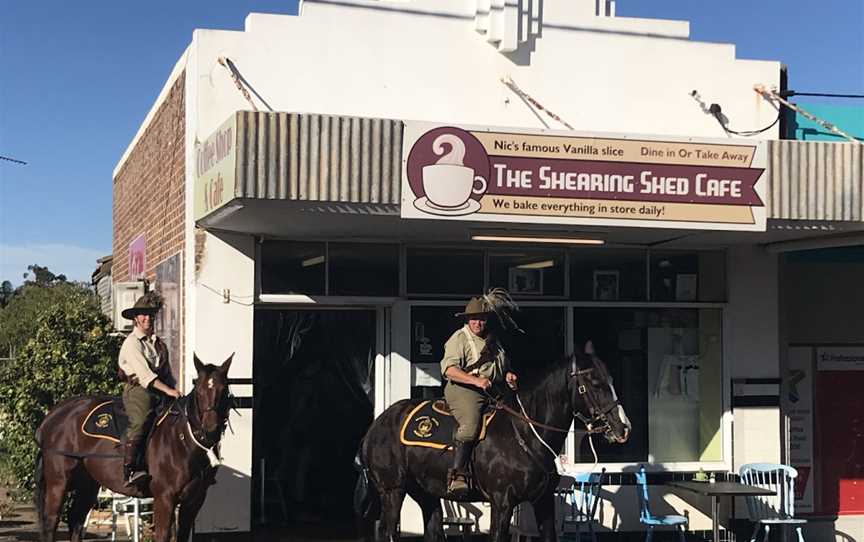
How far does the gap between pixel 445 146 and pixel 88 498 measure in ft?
17.3

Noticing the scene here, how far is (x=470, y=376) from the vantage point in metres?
9.35

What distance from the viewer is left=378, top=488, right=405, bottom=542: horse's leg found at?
1001cm

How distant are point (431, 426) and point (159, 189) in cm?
565

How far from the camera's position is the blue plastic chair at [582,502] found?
1129 cm

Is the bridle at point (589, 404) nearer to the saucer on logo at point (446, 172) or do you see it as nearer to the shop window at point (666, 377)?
the saucer on logo at point (446, 172)

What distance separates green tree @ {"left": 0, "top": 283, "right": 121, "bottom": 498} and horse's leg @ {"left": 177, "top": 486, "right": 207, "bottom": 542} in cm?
450

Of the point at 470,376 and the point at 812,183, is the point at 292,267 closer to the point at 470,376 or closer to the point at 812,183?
the point at 470,376

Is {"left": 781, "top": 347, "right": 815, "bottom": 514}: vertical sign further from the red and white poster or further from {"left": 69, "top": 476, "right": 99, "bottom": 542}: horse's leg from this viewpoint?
{"left": 69, "top": 476, "right": 99, "bottom": 542}: horse's leg

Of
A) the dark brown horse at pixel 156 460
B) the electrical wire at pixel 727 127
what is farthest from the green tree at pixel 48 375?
the electrical wire at pixel 727 127

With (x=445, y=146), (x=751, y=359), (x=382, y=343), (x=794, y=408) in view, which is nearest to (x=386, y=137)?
(x=445, y=146)

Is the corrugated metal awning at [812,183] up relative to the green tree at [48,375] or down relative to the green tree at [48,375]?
up

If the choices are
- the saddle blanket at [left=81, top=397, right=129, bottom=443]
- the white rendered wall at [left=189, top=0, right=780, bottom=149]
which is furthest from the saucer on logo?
the saddle blanket at [left=81, top=397, right=129, bottom=443]

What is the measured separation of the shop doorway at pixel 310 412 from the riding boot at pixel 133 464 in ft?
7.71

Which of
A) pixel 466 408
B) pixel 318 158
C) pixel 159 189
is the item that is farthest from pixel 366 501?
pixel 159 189
